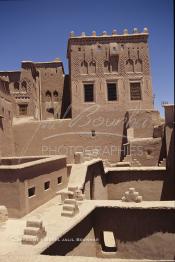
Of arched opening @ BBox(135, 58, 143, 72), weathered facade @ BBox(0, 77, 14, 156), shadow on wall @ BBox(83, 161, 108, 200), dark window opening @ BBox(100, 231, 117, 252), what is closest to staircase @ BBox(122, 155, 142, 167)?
shadow on wall @ BBox(83, 161, 108, 200)

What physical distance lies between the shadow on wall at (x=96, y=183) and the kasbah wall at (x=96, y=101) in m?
6.43

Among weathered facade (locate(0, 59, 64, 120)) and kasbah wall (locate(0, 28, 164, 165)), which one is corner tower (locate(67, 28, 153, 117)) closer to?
kasbah wall (locate(0, 28, 164, 165))

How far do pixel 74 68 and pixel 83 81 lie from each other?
1499 millimetres

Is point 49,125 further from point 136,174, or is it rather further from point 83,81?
point 136,174

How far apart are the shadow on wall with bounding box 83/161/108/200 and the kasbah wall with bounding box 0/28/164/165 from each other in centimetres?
643

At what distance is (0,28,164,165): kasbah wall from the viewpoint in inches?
956

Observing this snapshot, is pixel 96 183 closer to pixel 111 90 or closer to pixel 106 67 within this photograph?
pixel 111 90

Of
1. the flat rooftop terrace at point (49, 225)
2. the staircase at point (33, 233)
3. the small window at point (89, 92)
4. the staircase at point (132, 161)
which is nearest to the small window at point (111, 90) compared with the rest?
the small window at point (89, 92)

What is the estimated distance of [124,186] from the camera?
16891mm

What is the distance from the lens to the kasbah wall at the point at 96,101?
24.3m

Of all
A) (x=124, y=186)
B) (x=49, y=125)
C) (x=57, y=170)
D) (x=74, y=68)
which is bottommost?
(x=124, y=186)

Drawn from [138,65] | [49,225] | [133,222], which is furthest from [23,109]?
[49,225]

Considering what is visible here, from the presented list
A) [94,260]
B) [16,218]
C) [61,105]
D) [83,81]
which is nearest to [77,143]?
[83,81]

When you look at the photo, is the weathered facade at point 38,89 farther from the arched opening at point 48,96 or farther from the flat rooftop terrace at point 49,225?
the flat rooftop terrace at point 49,225
